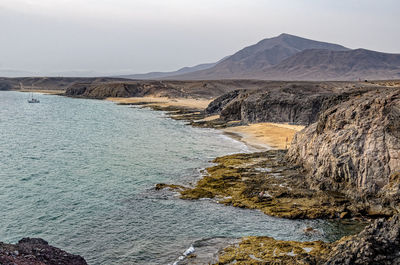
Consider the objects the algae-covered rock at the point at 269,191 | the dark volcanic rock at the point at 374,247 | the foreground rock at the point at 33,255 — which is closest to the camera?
the dark volcanic rock at the point at 374,247

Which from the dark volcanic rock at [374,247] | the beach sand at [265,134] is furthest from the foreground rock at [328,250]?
the beach sand at [265,134]

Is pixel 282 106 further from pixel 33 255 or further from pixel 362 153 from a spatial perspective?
pixel 33 255

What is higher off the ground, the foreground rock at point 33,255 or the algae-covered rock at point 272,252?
the foreground rock at point 33,255

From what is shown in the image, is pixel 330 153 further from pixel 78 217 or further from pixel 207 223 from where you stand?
pixel 78 217

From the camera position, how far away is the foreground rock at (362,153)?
23578 millimetres

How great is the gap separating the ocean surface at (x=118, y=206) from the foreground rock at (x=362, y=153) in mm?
4119

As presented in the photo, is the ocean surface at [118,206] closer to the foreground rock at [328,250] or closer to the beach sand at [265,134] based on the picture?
the foreground rock at [328,250]

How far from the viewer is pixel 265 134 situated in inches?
2153

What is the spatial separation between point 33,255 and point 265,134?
44.0 m

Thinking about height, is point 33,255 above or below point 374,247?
below

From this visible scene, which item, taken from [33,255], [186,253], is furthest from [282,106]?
[33,255]

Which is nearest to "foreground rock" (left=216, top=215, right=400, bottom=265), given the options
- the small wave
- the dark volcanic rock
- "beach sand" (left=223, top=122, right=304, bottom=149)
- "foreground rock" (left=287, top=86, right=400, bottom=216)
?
the dark volcanic rock

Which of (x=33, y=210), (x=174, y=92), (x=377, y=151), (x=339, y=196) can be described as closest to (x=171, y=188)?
(x=33, y=210)

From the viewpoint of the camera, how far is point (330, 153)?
27.6 m
